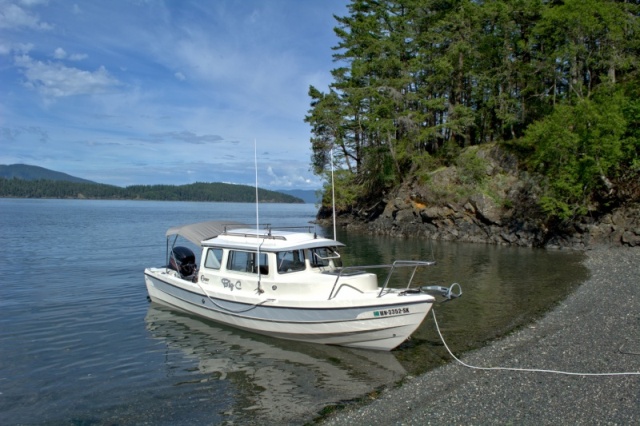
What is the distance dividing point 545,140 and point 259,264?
27191 mm

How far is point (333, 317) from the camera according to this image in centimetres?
1214

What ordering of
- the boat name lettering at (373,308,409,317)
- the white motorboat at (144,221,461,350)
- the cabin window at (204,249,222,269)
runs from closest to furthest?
the boat name lettering at (373,308,409,317) < the white motorboat at (144,221,461,350) < the cabin window at (204,249,222,269)

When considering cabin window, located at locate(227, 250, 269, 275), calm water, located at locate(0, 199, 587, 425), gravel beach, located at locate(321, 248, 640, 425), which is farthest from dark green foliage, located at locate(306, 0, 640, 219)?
cabin window, located at locate(227, 250, 269, 275)

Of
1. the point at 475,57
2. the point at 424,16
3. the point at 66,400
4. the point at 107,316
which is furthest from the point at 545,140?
the point at 66,400

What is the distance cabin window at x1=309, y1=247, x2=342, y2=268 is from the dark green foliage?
78.0ft

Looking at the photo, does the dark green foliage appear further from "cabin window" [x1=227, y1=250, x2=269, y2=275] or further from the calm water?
"cabin window" [x1=227, y1=250, x2=269, y2=275]

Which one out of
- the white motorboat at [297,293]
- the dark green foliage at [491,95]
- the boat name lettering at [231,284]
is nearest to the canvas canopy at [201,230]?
the white motorboat at [297,293]

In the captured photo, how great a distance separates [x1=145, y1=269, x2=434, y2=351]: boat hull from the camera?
1152 cm

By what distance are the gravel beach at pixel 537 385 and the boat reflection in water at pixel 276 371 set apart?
89cm

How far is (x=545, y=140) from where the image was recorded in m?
33.3

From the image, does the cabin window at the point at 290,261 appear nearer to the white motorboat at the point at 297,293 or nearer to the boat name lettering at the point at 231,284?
the white motorboat at the point at 297,293

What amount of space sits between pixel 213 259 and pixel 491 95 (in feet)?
130

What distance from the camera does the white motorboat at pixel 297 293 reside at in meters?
11.7

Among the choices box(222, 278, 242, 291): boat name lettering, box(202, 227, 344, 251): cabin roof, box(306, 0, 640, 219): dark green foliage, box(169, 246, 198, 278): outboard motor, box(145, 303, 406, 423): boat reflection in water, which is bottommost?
box(145, 303, 406, 423): boat reflection in water
